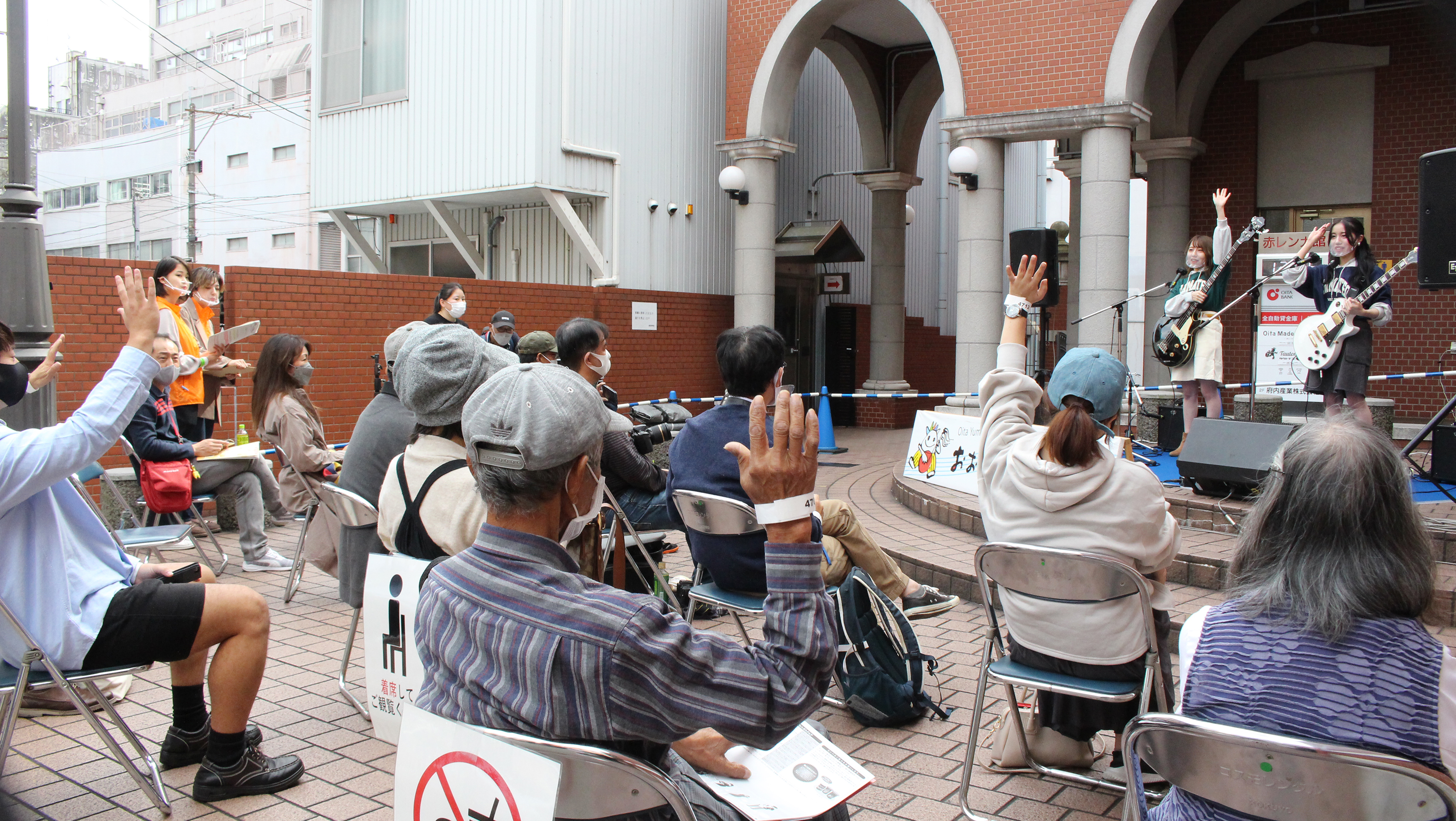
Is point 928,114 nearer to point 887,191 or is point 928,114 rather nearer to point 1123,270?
point 887,191

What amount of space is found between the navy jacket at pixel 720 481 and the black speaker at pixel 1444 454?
4.87 m

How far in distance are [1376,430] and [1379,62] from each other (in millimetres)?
12945

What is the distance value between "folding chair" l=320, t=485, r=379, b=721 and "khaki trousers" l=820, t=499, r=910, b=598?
1.85 meters

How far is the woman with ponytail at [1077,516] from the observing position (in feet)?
9.92

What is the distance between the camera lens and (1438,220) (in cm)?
582

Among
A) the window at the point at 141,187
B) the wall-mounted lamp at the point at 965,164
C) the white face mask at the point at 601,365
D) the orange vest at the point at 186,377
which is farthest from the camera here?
the window at the point at 141,187

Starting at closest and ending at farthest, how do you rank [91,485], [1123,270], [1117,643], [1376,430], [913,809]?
[1376,430] < [1117,643] < [913,809] < [91,485] < [1123,270]

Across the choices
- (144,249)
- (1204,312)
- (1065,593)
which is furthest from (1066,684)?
(144,249)

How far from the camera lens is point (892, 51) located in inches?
631

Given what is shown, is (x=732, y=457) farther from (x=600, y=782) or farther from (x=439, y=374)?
(x=600, y=782)

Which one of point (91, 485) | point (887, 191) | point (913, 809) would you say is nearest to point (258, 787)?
point (913, 809)

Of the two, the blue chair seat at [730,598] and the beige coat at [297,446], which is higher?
the beige coat at [297,446]

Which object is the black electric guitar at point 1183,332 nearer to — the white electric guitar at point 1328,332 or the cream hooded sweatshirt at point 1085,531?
the white electric guitar at point 1328,332

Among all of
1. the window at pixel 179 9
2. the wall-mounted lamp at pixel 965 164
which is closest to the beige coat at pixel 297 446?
the wall-mounted lamp at pixel 965 164
